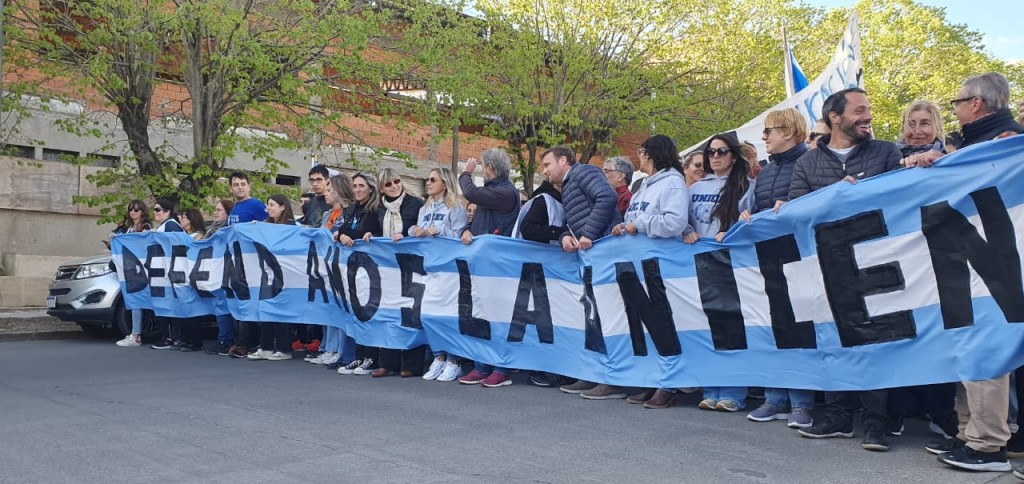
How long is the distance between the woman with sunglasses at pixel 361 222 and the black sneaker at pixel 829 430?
457 centimetres

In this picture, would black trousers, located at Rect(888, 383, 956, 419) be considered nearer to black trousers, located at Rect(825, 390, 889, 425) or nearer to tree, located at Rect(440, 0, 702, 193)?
black trousers, located at Rect(825, 390, 889, 425)

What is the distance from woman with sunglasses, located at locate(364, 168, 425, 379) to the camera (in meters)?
9.05

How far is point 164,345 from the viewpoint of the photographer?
38.3ft

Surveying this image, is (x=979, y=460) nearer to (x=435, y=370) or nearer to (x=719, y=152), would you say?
(x=719, y=152)

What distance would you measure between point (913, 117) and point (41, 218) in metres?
16.2

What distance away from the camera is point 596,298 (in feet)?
25.3

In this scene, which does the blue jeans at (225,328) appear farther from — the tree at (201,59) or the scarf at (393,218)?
the tree at (201,59)

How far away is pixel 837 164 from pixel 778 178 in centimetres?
55

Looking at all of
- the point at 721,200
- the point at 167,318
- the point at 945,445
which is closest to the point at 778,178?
the point at 721,200

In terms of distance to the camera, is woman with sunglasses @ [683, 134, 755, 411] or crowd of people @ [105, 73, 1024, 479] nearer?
crowd of people @ [105, 73, 1024, 479]

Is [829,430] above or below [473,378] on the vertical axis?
above

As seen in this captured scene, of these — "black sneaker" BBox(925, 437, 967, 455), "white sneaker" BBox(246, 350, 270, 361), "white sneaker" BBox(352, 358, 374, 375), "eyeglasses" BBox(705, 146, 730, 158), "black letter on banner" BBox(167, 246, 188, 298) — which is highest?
"eyeglasses" BBox(705, 146, 730, 158)

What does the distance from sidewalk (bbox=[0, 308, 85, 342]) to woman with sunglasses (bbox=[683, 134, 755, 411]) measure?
9479mm

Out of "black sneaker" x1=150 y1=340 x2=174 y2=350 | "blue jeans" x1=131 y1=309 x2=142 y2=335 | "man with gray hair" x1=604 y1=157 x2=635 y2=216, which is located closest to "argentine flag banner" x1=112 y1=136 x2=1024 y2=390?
"man with gray hair" x1=604 y1=157 x2=635 y2=216
